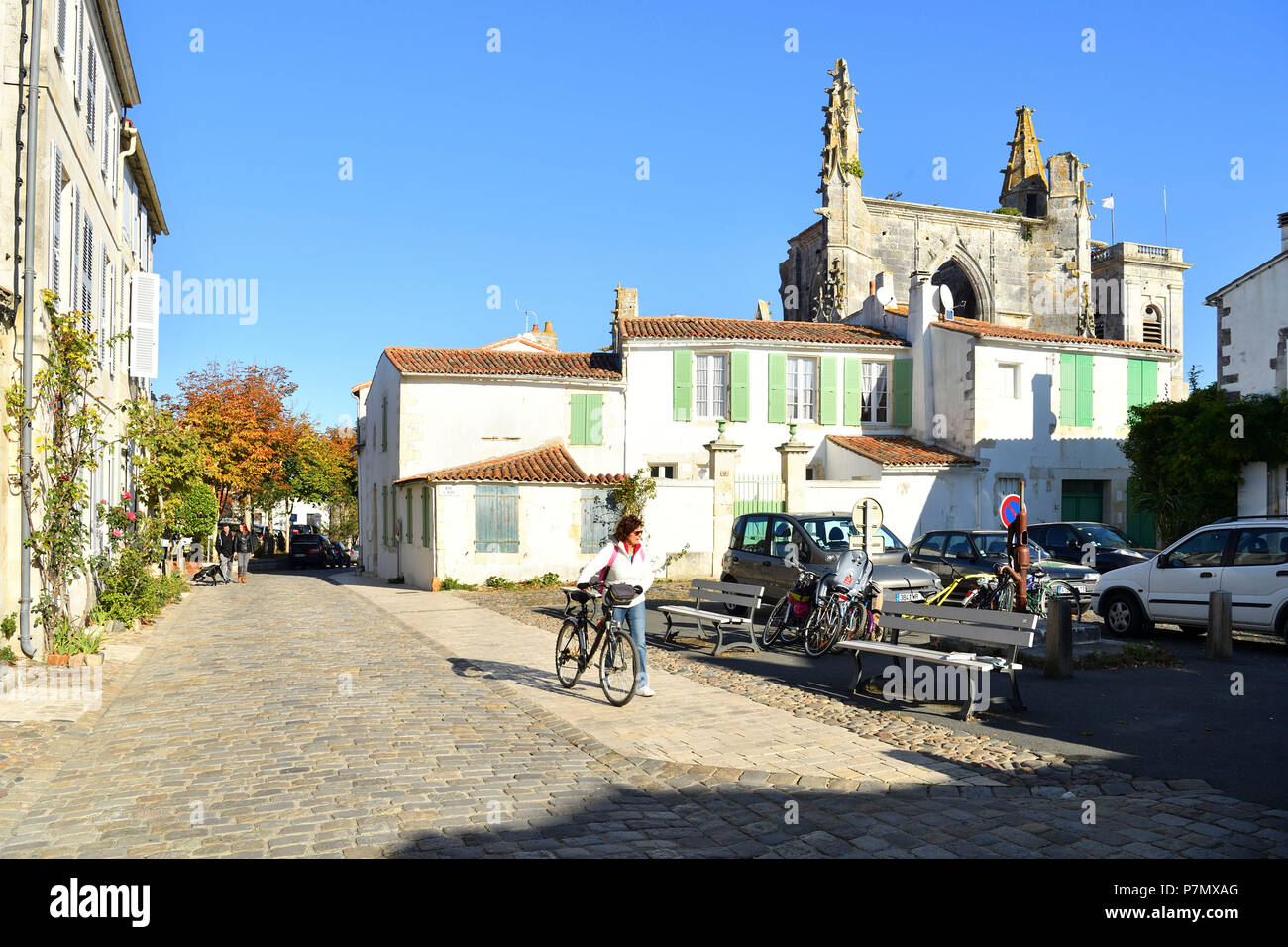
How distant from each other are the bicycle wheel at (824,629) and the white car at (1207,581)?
4567mm

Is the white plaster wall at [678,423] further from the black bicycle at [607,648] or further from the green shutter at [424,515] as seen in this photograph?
the black bicycle at [607,648]

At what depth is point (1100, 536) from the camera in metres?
20.1

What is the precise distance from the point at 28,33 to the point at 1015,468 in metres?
23.5

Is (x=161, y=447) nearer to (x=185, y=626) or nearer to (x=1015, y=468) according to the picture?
(x=185, y=626)

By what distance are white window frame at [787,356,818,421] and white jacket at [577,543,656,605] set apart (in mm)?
19216

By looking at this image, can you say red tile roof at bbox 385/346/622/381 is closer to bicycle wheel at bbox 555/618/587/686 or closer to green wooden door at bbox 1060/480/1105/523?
green wooden door at bbox 1060/480/1105/523

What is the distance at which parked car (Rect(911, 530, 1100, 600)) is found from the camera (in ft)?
55.6

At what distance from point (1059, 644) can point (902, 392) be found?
19226 mm

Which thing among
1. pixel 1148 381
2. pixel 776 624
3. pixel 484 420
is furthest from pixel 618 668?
pixel 1148 381

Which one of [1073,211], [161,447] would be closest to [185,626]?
[161,447]

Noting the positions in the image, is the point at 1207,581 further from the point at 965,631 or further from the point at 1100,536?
the point at 1100,536

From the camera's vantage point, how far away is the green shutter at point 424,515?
77.9 feet

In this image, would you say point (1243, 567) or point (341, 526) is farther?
point (341, 526)
